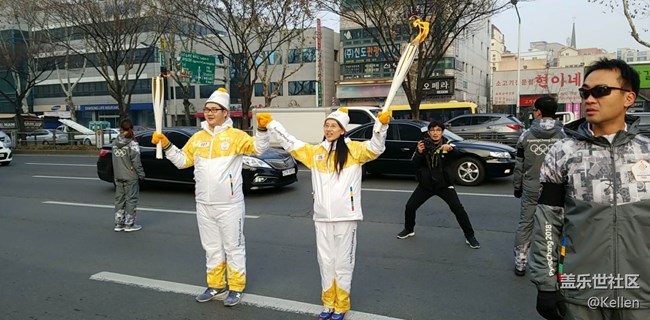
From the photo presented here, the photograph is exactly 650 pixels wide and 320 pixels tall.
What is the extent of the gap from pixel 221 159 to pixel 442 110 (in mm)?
24882

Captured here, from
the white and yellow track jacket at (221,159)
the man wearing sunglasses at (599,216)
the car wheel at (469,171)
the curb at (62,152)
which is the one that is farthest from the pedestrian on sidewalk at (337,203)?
the curb at (62,152)

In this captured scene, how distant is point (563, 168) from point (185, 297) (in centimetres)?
338

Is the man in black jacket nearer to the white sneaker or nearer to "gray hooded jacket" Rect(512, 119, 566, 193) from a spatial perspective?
"gray hooded jacket" Rect(512, 119, 566, 193)

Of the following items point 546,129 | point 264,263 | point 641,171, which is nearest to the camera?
point 641,171

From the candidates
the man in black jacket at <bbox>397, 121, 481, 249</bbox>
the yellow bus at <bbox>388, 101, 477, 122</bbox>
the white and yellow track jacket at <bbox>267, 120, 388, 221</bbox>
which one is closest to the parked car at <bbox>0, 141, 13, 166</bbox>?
the man in black jacket at <bbox>397, 121, 481, 249</bbox>

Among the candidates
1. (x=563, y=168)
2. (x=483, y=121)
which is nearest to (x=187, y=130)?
(x=563, y=168)

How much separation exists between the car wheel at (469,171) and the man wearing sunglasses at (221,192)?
7209mm

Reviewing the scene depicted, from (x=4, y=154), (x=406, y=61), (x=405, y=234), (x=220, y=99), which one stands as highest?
(x=406, y=61)

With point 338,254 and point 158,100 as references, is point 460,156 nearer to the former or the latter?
point 338,254

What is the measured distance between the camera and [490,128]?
61.0 ft

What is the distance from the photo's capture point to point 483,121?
1900 centimetres

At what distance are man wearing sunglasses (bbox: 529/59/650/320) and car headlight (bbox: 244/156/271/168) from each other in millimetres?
7727

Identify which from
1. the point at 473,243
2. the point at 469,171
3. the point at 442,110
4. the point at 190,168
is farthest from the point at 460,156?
the point at 442,110

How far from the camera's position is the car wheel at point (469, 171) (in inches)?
400
